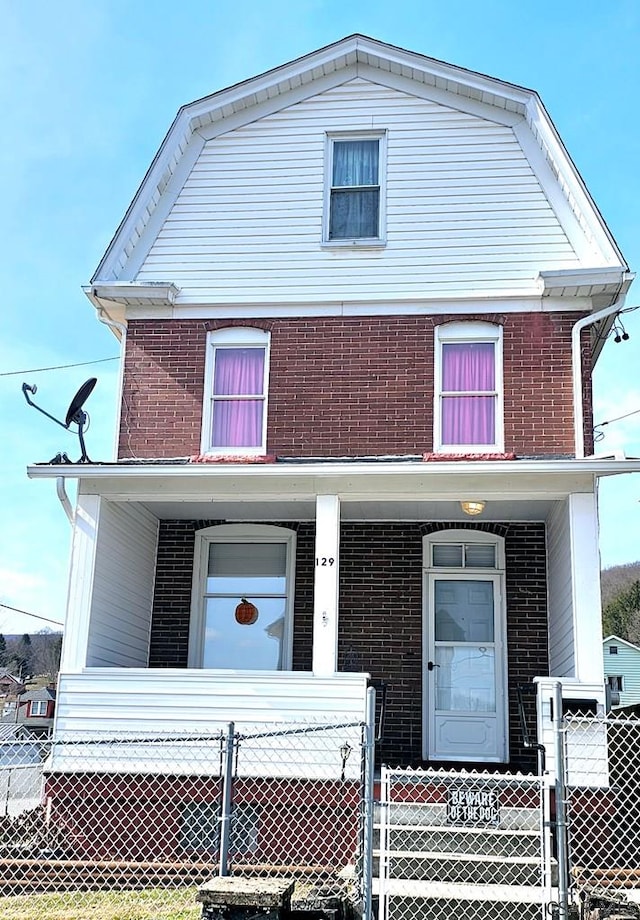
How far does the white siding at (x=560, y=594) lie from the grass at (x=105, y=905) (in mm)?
4545

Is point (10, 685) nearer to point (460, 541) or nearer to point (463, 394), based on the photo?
point (460, 541)

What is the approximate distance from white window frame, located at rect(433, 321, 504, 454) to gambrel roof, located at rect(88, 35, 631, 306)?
2.66ft

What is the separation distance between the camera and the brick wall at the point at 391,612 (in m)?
11.6

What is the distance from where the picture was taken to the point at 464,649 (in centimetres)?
1187

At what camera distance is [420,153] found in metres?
12.6

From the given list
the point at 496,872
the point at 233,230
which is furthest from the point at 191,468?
the point at 496,872

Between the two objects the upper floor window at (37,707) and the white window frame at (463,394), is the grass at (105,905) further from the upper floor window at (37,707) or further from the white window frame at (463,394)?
the upper floor window at (37,707)

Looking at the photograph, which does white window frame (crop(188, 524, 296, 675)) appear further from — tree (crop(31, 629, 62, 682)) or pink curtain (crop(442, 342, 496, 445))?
tree (crop(31, 629, 62, 682))

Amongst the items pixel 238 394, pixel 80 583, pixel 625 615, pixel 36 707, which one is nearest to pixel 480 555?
pixel 238 394

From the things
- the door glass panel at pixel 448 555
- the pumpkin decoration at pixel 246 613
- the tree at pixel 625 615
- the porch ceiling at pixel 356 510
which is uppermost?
the tree at pixel 625 615

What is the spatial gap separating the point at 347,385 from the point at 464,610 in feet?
10.0

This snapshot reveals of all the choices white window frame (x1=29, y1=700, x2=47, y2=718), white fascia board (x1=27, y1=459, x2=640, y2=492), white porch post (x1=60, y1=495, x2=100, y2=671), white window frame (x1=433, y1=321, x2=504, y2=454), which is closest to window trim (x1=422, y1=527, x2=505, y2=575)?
white window frame (x1=433, y1=321, x2=504, y2=454)

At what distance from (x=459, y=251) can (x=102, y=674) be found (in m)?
6.45

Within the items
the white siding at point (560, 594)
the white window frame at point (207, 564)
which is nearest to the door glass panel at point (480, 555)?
the white siding at point (560, 594)
